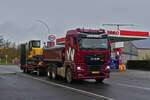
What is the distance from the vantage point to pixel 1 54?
74375 millimetres

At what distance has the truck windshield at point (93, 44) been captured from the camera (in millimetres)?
15125

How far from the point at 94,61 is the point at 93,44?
992mm

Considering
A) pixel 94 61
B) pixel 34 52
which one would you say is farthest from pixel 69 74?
pixel 34 52

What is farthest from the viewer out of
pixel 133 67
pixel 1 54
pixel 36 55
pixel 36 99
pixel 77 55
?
pixel 1 54

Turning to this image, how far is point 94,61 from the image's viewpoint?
50.1ft

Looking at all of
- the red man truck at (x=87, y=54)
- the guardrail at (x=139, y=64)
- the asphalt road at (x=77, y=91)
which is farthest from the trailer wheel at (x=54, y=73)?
the guardrail at (x=139, y=64)

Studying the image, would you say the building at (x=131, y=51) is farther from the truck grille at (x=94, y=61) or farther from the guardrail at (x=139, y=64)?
the truck grille at (x=94, y=61)

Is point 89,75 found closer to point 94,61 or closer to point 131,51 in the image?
point 94,61

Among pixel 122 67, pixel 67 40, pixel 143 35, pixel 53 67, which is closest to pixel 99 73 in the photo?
pixel 67 40

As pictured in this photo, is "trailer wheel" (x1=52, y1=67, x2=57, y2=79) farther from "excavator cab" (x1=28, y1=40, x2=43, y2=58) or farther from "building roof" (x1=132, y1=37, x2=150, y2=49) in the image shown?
"building roof" (x1=132, y1=37, x2=150, y2=49)

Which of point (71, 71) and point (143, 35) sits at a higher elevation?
point (143, 35)

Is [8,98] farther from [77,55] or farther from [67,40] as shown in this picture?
[67,40]

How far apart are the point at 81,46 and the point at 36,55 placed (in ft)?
33.1

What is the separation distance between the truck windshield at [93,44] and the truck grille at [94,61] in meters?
0.42
